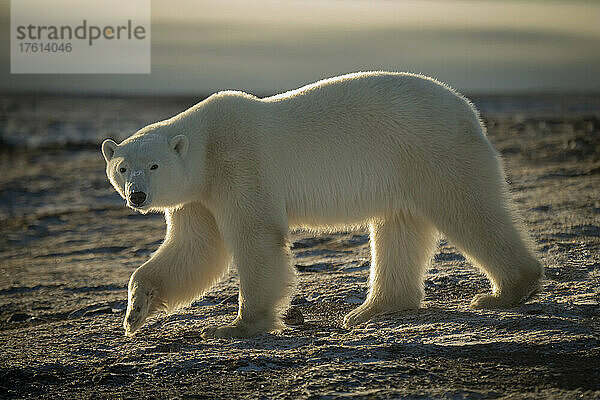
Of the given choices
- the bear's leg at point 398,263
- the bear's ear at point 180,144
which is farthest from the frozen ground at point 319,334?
the bear's ear at point 180,144

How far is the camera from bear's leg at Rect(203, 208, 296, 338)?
16.0ft

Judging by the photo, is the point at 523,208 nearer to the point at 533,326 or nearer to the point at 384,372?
the point at 533,326

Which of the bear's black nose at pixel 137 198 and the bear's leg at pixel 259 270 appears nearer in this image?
the bear's black nose at pixel 137 198

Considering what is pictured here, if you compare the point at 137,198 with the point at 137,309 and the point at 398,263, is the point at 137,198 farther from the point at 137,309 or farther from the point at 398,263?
the point at 398,263

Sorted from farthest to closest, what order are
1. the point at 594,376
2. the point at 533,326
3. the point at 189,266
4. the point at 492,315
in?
the point at 189,266
the point at 492,315
the point at 533,326
the point at 594,376

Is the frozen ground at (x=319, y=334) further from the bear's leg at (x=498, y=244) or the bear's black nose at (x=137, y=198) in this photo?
the bear's black nose at (x=137, y=198)

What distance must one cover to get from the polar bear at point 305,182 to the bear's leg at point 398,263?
29 millimetres

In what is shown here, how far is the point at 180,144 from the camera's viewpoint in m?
4.89

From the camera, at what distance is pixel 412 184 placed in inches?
202

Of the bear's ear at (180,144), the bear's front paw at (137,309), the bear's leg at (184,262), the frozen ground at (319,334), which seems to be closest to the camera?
the frozen ground at (319,334)

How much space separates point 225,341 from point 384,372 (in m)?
1.18

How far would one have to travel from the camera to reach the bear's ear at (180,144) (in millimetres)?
4867

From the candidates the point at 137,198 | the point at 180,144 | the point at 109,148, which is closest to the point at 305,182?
the point at 180,144

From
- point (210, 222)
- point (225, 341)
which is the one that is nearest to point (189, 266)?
point (210, 222)
